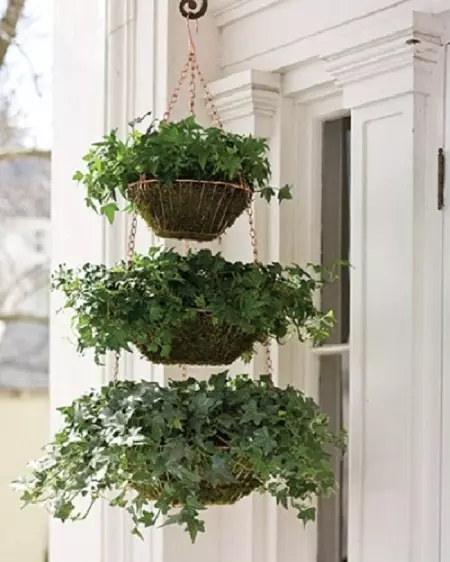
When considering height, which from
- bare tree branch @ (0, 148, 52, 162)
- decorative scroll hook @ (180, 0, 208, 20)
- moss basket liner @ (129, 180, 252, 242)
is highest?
decorative scroll hook @ (180, 0, 208, 20)

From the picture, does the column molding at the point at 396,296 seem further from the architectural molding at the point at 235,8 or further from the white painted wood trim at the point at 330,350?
the architectural molding at the point at 235,8

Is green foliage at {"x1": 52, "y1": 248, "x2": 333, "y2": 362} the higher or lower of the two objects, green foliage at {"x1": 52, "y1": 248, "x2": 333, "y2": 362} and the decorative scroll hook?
the lower

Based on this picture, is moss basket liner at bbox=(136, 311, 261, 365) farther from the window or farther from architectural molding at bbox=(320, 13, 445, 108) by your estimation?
architectural molding at bbox=(320, 13, 445, 108)

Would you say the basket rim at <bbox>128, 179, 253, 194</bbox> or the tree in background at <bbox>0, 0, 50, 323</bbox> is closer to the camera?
the basket rim at <bbox>128, 179, 253, 194</bbox>

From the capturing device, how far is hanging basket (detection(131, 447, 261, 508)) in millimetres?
1808

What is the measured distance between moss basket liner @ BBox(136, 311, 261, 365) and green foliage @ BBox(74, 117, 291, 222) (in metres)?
0.24

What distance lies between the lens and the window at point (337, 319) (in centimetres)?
221

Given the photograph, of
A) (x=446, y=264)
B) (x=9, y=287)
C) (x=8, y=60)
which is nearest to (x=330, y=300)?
(x=446, y=264)

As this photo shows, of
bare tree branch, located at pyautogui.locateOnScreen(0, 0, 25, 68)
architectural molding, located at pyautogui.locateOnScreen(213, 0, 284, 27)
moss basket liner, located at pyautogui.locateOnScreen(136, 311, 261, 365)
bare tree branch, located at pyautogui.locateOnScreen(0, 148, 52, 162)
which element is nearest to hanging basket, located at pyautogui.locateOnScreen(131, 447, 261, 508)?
moss basket liner, located at pyautogui.locateOnScreen(136, 311, 261, 365)

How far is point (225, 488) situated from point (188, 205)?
487 mm

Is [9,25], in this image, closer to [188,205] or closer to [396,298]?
[188,205]

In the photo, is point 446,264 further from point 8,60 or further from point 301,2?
point 8,60

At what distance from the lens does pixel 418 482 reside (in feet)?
6.07

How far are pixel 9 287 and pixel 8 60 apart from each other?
55 centimetres
